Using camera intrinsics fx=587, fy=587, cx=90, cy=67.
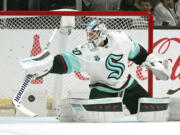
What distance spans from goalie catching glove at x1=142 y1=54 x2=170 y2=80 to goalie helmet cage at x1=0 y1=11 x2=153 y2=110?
2.63 ft

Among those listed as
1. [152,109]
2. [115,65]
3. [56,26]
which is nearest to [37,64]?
[115,65]

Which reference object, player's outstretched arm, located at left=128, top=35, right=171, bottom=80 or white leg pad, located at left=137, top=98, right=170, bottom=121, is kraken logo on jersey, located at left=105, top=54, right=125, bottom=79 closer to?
player's outstretched arm, located at left=128, top=35, right=171, bottom=80

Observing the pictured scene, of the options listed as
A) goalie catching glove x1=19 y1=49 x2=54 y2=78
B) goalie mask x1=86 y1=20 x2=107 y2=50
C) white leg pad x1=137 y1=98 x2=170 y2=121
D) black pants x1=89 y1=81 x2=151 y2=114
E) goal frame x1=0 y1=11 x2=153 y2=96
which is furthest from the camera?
→ goal frame x1=0 y1=11 x2=153 y2=96

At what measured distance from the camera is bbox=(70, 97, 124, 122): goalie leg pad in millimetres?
3564

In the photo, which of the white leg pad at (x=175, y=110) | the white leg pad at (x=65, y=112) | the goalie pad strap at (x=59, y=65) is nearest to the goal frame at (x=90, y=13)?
the goalie pad strap at (x=59, y=65)

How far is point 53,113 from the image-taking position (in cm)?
490

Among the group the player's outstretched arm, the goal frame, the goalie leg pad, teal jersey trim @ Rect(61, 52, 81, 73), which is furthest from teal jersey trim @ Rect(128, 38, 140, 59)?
the goal frame

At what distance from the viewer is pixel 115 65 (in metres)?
3.85

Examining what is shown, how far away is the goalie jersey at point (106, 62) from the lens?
3832 millimetres
